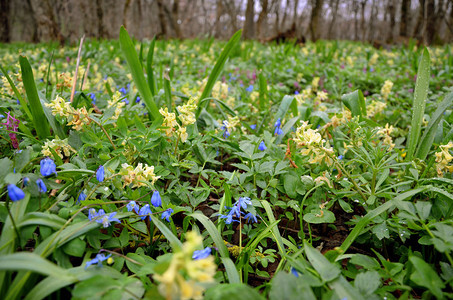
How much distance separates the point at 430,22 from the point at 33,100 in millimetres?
11342

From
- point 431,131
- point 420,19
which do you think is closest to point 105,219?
point 431,131

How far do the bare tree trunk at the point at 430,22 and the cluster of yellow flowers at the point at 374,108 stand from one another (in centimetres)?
904

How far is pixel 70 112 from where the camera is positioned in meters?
1.36

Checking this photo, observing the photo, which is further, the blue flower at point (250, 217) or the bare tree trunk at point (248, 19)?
the bare tree trunk at point (248, 19)

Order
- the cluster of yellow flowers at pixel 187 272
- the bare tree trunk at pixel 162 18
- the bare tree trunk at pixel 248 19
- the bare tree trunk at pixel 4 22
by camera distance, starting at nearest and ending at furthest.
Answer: the cluster of yellow flowers at pixel 187 272 < the bare tree trunk at pixel 162 18 < the bare tree trunk at pixel 248 19 < the bare tree trunk at pixel 4 22

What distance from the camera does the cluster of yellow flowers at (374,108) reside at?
2305mm

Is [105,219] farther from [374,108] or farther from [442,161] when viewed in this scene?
[374,108]

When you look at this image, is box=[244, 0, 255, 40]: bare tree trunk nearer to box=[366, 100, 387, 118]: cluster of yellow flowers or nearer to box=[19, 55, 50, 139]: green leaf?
box=[366, 100, 387, 118]: cluster of yellow flowers

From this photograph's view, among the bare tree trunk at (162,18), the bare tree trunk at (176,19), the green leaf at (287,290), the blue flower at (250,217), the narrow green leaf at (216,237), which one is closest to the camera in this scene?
the green leaf at (287,290)

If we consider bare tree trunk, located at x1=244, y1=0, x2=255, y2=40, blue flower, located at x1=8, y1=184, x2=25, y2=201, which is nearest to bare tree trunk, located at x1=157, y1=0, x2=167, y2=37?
bare tree trunk, located at x1=244, y1=0, x2=255, y2=40

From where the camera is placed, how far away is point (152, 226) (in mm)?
1166

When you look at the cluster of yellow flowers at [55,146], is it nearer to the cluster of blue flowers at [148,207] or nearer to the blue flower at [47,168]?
the blue flower at [47,168]

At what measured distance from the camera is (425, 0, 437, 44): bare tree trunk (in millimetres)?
9156

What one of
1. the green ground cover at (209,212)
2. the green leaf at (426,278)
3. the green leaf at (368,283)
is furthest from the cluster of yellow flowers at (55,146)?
the green leaf at (426,278)
